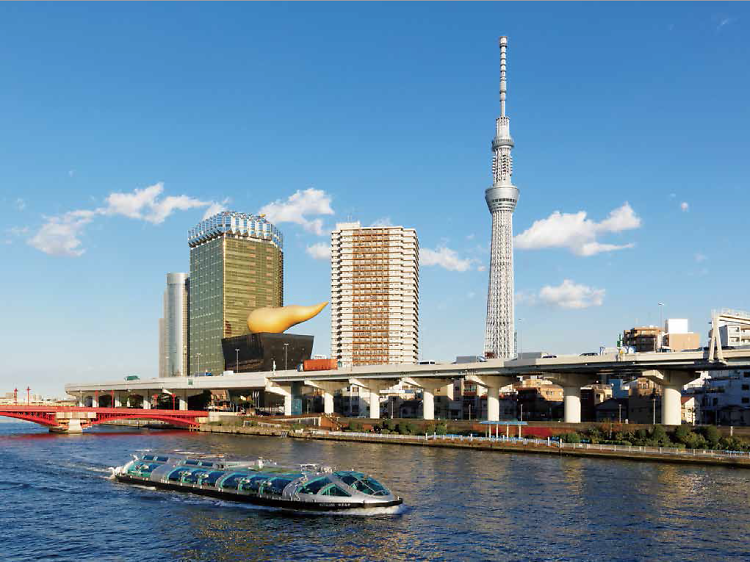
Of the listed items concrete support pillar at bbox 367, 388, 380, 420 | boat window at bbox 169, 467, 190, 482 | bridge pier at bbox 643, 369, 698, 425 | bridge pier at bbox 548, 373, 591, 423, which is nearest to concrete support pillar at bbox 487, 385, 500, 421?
bridge pier at bbox 548, 373, 591, 423

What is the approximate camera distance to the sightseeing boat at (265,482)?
202 ft

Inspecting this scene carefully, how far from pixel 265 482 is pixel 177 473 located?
1517 centimetres

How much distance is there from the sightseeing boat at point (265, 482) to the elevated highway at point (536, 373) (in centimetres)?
6469

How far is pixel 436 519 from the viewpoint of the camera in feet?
193

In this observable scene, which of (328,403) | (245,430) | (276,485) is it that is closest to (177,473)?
(276,485)

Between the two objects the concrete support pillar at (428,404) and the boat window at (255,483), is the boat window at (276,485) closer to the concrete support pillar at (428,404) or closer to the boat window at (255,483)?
the boat window at (255,483)

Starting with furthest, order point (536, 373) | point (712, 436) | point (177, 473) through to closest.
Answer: point (536, 373)
point (712, 436)
point (177, 473)

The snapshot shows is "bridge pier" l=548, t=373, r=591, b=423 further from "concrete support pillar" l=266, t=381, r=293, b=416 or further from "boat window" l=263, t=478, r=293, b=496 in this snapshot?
"concrete support pillar" l=266, t=381, r=293, b=416

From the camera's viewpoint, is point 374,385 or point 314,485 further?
point 374,385

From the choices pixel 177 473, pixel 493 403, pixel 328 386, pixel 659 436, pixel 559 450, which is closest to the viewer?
pixel 177 473

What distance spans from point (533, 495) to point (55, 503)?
45.3m

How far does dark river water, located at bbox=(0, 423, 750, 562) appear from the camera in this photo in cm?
5003

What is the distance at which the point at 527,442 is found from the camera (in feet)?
367

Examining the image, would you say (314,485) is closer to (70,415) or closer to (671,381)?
(671,381)
